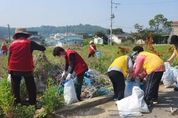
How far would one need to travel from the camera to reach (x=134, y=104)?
4.52m

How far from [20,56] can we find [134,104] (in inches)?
94.4

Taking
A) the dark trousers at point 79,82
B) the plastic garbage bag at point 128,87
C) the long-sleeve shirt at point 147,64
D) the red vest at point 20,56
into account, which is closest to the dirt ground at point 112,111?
the plastic garbage bag at point 128,87

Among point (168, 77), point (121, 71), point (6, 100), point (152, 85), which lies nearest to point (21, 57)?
point (6, 100)

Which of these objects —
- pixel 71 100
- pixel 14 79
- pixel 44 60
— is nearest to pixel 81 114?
pixel 71 100

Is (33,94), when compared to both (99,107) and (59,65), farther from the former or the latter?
(59,65)

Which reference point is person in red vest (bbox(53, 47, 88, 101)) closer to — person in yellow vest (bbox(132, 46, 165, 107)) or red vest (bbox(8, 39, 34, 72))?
red vest (bbox(8, 39, 34, 72))

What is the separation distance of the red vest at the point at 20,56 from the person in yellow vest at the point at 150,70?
7.27ft

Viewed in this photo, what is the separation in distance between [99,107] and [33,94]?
4.64 ft

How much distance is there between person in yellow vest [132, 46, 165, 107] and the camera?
480 centimetres

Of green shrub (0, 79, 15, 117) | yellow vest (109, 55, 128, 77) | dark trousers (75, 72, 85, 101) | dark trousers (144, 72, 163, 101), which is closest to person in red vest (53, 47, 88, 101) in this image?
dark trousers (75, 72, 85, 101)

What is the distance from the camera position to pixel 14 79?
4492 millimetres

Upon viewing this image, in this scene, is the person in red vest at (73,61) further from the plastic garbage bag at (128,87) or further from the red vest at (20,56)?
the plastic garbage bag at (128,87)

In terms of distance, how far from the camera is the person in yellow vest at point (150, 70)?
15.8 ft

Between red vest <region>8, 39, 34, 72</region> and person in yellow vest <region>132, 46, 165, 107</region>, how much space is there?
87.2 inches
